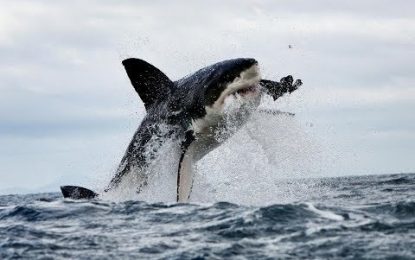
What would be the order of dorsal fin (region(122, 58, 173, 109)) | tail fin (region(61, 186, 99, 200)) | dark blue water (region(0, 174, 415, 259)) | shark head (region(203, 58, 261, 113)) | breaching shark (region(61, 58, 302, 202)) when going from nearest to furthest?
dark blue water (region(0, 174, 415, 259)) → shark head (region(203, 58, 261, 113)) → breaching shark (region(61, 58, 302, 202)) → dorsal fin (region(122, 58, 173, 109)) → tail fin (region(61, 186, 99, 200))

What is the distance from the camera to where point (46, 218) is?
13.8m

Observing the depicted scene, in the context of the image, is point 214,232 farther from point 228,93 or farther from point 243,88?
point 243,88

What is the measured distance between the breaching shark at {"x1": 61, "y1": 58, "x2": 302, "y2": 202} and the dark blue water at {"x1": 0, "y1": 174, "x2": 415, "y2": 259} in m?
1.57

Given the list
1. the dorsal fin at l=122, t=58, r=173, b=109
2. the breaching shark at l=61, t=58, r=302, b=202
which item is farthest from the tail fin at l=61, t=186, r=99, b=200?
the dorsal fin at l=122, t=58, r=173, b=109

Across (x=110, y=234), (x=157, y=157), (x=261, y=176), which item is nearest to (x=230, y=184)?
(x=261, y=176)

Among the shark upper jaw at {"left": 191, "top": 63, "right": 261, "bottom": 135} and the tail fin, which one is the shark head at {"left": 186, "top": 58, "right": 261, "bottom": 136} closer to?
the shark upper jaw at {"left": 191, "top": 63, "right": 261, "bottom": 135}

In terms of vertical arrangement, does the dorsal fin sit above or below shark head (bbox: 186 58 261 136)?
above

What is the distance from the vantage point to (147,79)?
1564cm

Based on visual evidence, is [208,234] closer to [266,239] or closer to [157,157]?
[266,239]

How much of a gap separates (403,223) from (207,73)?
5.66 metres

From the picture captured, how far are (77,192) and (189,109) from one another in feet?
12.6

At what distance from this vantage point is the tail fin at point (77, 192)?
1634 centimetres

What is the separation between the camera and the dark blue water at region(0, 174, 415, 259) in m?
9.30

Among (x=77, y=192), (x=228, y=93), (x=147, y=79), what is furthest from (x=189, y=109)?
(x=77, y=192)
